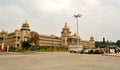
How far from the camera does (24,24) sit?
427 feet

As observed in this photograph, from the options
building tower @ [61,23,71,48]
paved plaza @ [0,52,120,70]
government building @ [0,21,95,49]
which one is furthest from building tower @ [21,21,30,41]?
paved plaza @ [0,52,120,70]

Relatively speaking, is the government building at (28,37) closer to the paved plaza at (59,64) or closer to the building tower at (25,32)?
the building tower at (25,32)

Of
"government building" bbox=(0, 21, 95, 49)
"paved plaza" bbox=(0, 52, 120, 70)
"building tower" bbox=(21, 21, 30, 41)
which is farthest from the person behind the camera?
"government building" bbox=(0, 21, 95, 49)

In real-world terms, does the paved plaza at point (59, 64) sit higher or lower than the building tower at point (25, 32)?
lower

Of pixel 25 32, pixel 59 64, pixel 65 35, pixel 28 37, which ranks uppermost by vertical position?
pixel 25 32

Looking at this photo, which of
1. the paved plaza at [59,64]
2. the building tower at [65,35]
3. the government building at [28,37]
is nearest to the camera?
the paved plaza at [59,64]

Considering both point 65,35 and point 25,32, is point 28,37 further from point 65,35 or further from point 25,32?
point 65,35

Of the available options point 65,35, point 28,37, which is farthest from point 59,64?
point 65,35

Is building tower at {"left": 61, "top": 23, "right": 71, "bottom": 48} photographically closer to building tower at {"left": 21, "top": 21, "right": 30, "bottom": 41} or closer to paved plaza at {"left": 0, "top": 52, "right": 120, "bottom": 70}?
building tower at {"left": 21, "top": 21, "right": 30, "bottom": 41}

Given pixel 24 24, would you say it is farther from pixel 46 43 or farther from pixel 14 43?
pixel 46 43

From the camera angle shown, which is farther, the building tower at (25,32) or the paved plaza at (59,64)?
the building tower at (25,32)

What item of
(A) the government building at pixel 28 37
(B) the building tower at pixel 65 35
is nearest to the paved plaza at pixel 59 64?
(A) the government building at pixel 28 37

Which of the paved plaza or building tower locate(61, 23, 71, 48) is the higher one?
building tower locate(61, 23, 71, 48)

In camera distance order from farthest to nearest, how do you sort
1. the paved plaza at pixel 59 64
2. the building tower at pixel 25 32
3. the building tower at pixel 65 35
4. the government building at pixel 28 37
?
the building tower at pixel 65 35, the government building at pixel 28 37, the building tower at pixel 25 32, the paved plaza at pixel 59 64
